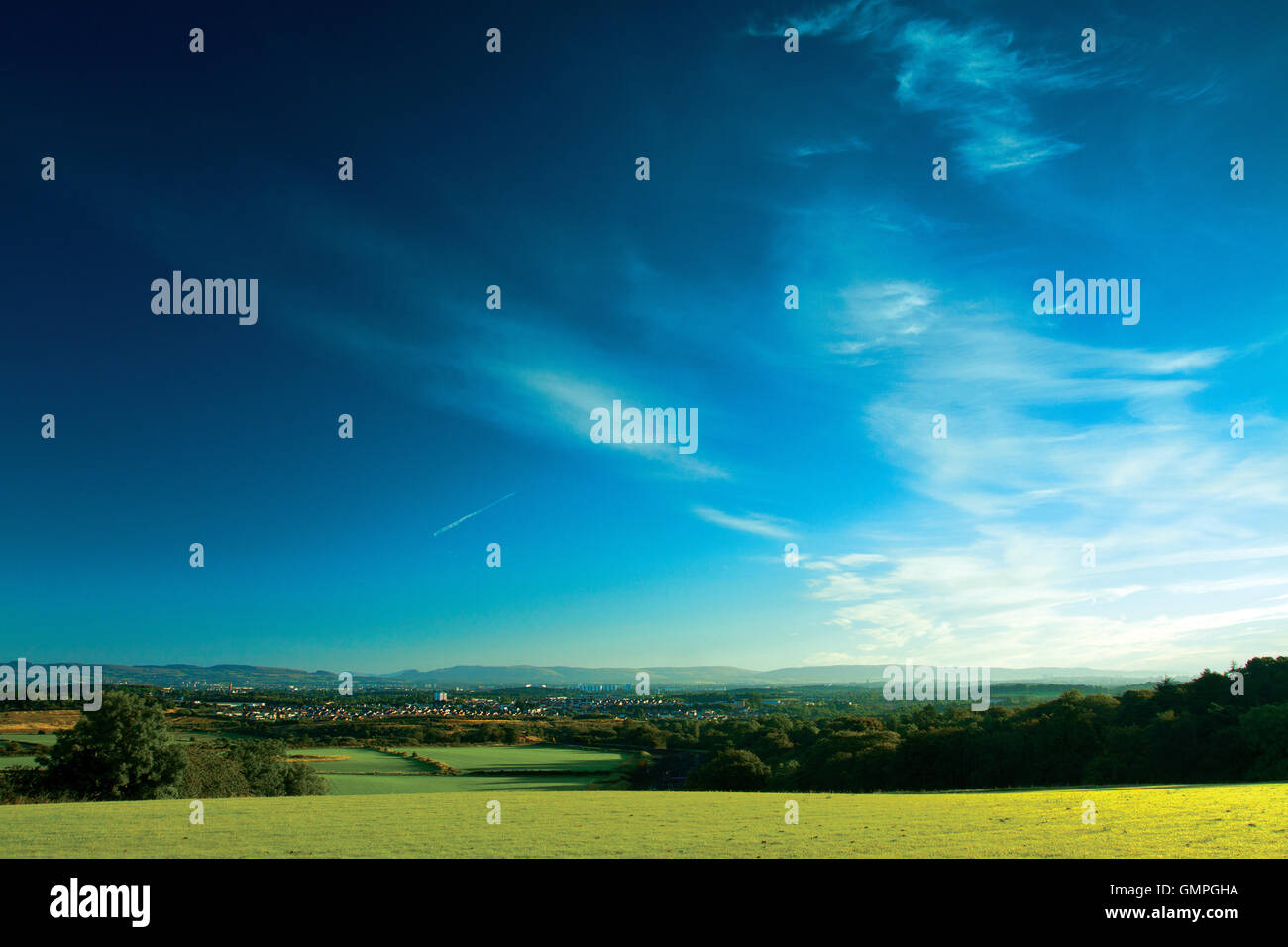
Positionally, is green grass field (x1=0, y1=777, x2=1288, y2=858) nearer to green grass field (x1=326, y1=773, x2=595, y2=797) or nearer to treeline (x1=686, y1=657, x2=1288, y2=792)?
treeline (x1=686, y1=657, x2=1288, y2=792)

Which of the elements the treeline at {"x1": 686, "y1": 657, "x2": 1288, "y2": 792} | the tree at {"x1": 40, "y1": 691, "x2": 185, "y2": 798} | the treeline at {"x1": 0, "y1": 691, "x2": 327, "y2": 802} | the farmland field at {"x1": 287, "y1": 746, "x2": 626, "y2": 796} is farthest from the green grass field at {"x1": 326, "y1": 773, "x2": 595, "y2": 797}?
the tree at {"x1": 40, "y1": 691, "x2": 185, "y2": 798}

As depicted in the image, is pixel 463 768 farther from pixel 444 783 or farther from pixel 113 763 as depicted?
pixel 113 763

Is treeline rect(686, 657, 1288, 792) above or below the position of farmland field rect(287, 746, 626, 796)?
above

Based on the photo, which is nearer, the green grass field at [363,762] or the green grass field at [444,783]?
the green grass field at [444,783]

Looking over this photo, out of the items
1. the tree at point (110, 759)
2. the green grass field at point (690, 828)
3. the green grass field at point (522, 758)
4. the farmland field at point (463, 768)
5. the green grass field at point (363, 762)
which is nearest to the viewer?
the green grass field at point (690, 828)

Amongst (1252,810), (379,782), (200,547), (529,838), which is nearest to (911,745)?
(1252,810)

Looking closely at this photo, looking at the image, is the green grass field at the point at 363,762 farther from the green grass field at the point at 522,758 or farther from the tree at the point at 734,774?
the tree at the point at 734,774

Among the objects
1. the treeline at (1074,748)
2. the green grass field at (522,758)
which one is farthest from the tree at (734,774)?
the green grass field at (522,758)
